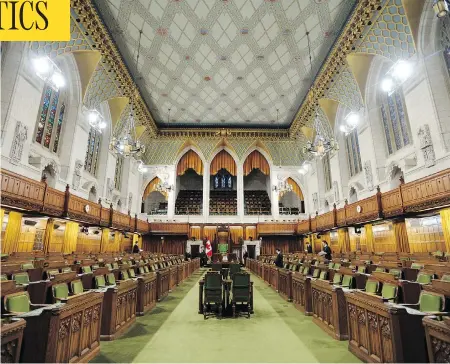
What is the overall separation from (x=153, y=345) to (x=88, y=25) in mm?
11155

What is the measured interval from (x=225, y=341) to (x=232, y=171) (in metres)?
18.0

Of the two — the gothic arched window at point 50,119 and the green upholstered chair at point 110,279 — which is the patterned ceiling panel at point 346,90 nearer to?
the green upholstered chair at point 110,279

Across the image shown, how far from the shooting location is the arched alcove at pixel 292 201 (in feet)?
68.0

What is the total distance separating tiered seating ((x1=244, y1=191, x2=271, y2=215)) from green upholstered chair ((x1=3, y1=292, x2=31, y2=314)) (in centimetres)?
1900

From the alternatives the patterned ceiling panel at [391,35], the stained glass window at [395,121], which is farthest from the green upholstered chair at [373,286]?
the patterned ceiling panel at [391,35]

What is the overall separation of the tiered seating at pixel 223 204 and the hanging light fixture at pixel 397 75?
551 inches

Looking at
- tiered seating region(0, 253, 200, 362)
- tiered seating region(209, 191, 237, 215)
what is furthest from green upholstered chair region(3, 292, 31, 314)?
tiered seating region(209, 191, 237, 215)

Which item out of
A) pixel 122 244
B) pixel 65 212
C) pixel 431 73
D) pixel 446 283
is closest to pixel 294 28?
pixel 431 73

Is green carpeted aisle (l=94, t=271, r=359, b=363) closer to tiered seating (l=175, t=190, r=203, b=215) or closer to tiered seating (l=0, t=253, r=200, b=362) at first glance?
tiered seating (l=0, t=253, r=200, b=362)

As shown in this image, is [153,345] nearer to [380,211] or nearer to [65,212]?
[65,212]

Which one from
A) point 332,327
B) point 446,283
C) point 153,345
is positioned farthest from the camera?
point 332,327

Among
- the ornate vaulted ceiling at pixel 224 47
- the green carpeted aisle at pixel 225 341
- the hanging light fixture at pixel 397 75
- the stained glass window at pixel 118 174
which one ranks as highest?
the ornate vaulted ceiling at pixel 224 47

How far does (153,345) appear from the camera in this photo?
3.28 m

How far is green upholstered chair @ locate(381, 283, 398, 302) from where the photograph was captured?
10.2 ft
